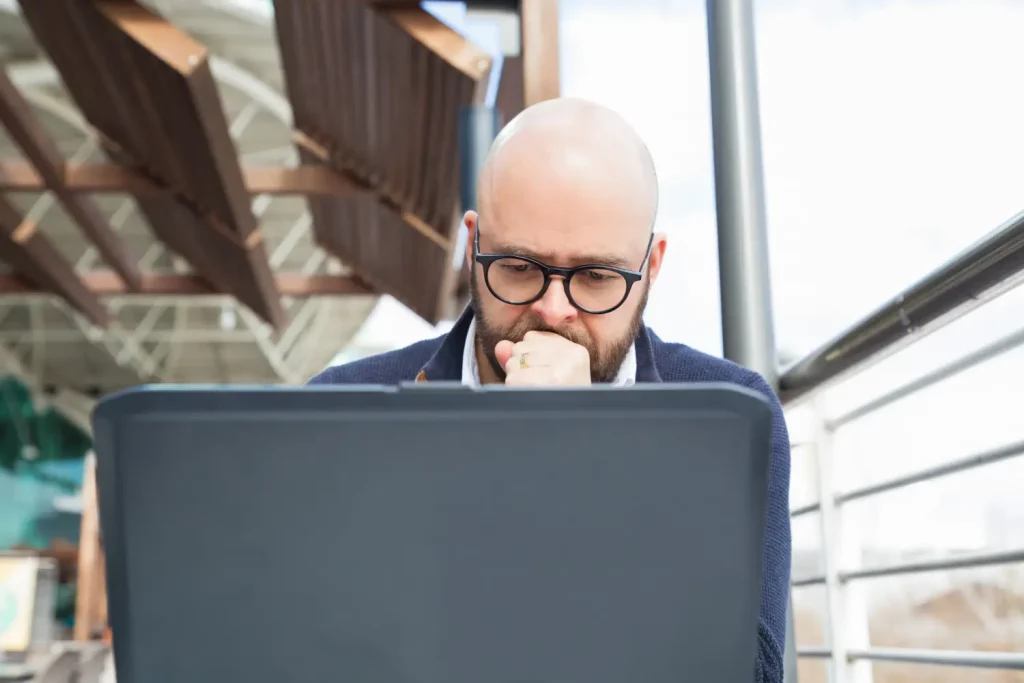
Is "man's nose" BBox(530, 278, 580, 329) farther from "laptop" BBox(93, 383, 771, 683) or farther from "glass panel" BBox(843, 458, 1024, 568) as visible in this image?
"glass panel" BBox(843, 458, 1024, 568)

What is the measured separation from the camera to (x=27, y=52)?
1075 cm

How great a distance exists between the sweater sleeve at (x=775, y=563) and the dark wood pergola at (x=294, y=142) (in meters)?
1.85

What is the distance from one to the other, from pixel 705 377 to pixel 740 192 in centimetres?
63

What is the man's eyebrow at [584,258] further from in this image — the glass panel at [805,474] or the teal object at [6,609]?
the teal object at [6,609]

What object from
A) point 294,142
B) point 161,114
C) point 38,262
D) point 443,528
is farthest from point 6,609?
point 443,528

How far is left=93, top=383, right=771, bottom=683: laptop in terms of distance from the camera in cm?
56

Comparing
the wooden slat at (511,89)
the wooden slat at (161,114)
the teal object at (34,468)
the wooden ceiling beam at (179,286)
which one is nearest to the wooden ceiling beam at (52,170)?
the wooden ceiling beam at (179,286)

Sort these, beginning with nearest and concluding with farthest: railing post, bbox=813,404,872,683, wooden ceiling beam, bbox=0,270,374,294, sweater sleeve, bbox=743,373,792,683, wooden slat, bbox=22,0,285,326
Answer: sweater sleeve, bbox=743,373,792,683 < railing post, bbox=813,404,872,683 < wooden slat, bbox=22,0,285,326 < wooden ceiling beam, bbox=0,270,374,294

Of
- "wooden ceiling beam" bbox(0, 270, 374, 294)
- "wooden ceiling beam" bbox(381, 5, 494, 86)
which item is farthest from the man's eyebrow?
"wooden ceiling beam" bbox(0, 270, 374, 294)

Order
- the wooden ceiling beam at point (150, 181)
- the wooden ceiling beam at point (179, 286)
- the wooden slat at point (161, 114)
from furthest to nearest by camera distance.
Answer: the wooden ceiling beam at point (179, 286)
the wooden ceiling beam at point (150, 181)
the wooden slat at point (161, 114)

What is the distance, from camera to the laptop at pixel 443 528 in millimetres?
558

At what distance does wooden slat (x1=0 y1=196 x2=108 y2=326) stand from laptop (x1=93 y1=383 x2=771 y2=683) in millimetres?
6074

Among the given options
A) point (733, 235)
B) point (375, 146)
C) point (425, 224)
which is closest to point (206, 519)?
point (733, 235)

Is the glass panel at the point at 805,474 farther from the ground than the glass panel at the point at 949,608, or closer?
farther from the ground
